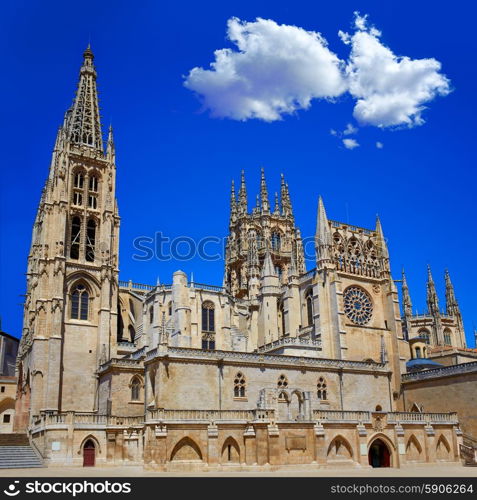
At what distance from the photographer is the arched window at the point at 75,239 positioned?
176 feet

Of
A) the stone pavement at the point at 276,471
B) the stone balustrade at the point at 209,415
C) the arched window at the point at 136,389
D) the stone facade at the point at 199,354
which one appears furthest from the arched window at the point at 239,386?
the stone pavement at the point at 276,471

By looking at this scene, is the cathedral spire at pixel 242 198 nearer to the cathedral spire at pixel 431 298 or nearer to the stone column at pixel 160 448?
the cathedral spire at pixel 431 298

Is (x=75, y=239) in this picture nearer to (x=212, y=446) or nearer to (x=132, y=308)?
(x=132, y=308)

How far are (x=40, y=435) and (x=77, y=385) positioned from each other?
807 cm

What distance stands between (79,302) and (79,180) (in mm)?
12535

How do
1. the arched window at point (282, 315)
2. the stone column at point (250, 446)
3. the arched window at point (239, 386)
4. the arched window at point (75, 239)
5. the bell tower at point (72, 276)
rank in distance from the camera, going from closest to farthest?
the stone column at point (250, 446) → the arched window at point (239, 386) → the bell tower at point (72, 276) → the arched window at point (75, 239) → the arched window at point (282, 315)

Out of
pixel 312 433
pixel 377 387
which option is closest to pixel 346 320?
pixel 377 387

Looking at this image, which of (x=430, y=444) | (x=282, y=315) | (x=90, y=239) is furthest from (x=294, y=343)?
(x=90, y=239)

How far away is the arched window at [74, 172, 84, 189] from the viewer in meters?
56.0

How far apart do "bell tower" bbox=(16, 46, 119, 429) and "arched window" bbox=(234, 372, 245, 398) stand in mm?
13770

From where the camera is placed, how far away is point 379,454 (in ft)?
126

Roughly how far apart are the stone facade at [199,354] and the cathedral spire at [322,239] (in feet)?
0.45

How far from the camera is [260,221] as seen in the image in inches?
2997
